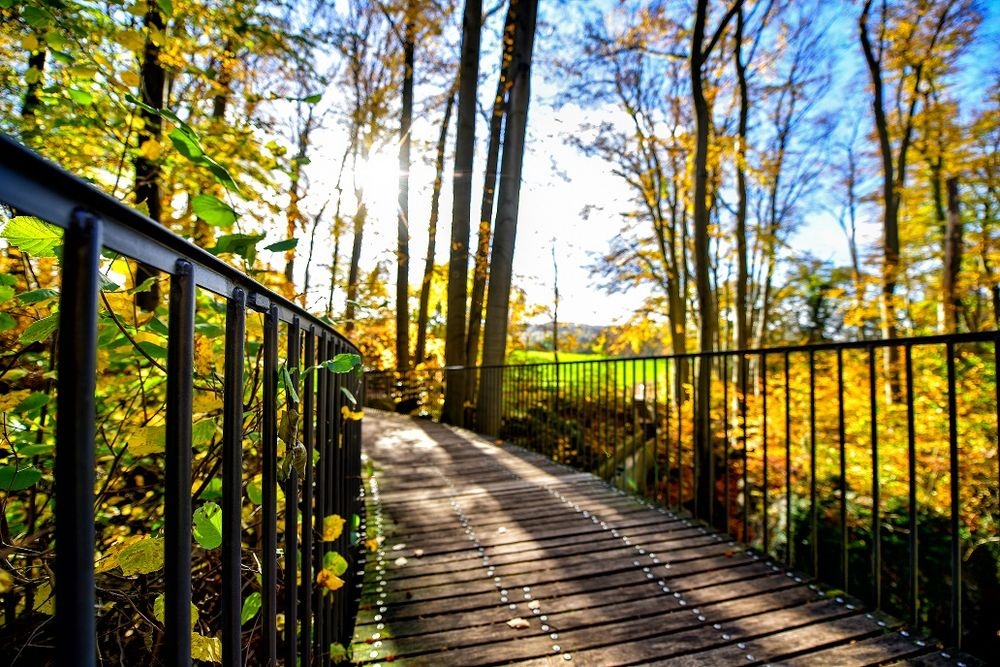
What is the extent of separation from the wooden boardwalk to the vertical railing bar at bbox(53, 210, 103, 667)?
148 centimetres

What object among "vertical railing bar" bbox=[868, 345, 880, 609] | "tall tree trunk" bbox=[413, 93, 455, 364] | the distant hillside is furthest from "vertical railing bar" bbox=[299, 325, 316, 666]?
the distant hillside

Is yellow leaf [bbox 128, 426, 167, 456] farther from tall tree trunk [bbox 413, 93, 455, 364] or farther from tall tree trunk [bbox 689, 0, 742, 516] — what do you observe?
tall tree trunk [bbox 413, 93, 455, 364]

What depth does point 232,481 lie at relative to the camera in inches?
29.6

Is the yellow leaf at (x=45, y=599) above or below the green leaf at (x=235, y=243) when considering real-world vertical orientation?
below

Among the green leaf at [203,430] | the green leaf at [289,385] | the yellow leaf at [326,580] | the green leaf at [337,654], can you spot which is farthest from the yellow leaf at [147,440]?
the green leaf at [337,654]

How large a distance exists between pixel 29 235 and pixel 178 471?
1.34 ft

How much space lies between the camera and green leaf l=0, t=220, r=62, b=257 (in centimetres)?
68

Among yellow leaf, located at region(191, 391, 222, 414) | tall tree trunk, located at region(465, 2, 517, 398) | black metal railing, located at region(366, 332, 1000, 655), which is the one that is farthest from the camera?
tall tree trunk, located at region(465, 2, 517, 398)

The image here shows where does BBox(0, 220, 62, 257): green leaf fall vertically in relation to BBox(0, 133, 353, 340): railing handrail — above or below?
above

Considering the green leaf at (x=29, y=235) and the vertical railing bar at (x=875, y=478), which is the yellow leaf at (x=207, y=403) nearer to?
the green leaf at (x=29, y=235)

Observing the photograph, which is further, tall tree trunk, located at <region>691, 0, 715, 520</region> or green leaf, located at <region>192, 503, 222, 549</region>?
tall tree trunk, located at <region>691, 0, 715, 520</region>

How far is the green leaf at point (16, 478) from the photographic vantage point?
2.94 feet

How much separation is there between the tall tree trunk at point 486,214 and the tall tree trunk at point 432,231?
69.5 inches

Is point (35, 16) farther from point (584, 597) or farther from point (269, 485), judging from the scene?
point (584, 597)
